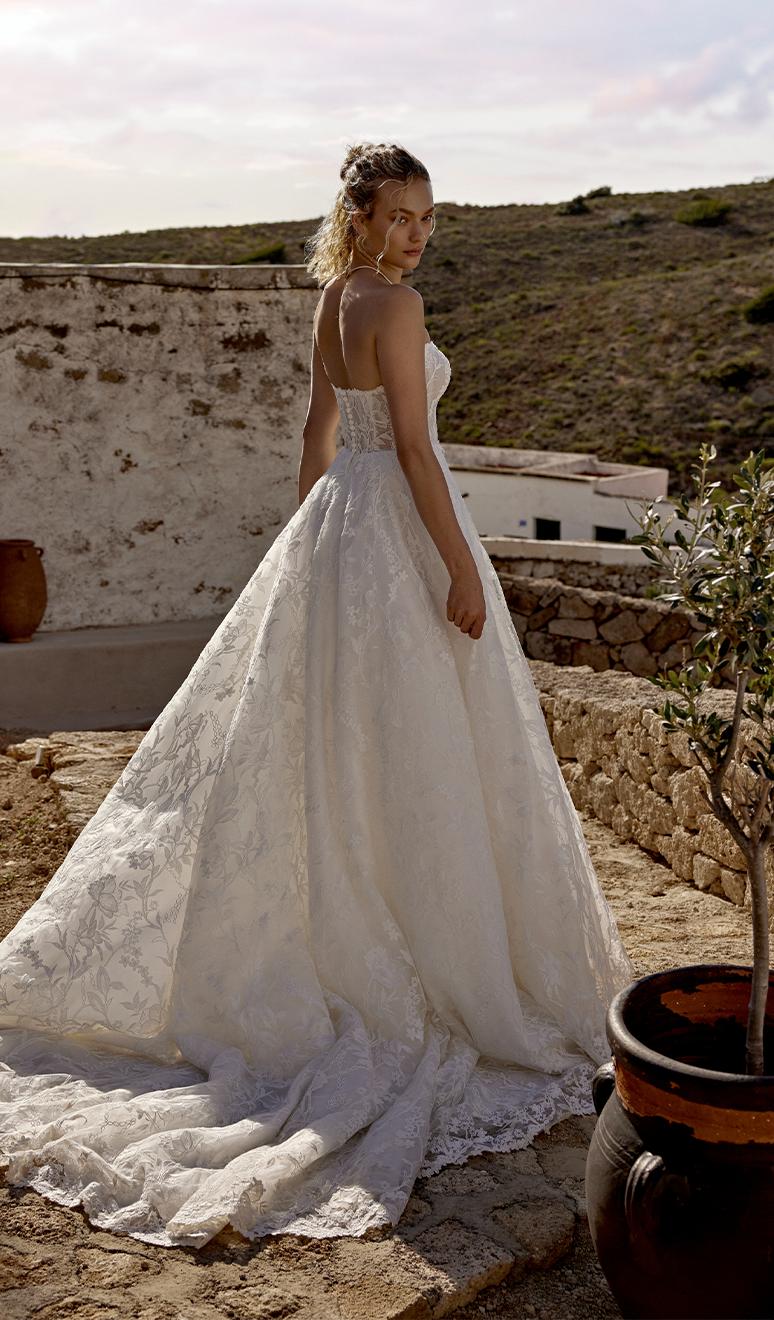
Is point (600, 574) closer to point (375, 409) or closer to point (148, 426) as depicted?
point (148, 426)

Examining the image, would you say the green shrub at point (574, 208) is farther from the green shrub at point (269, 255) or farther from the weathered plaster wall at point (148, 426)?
the weathered plaster wall at point (148, 426)

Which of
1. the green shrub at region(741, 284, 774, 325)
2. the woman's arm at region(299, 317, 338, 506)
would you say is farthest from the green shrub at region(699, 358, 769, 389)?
the woman's arm at region(299, 317, 338, 506)

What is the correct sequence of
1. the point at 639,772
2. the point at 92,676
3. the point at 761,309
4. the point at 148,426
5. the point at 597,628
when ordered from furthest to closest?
the point at 761,309 < the point at 597,628 < the point at 148,426 < the point at 92,676 < the point at 639,772

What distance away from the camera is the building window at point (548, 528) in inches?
958

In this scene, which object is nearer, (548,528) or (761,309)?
(548,528)

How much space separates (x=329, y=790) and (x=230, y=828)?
0.21 m

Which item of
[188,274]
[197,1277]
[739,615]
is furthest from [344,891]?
[188,274]

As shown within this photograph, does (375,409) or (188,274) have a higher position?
(188,274)

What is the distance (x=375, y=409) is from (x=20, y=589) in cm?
413

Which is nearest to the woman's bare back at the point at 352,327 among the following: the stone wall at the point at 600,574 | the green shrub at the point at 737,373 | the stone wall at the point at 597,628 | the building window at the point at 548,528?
the stone wall at the point at 597,628

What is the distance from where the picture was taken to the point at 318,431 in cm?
301

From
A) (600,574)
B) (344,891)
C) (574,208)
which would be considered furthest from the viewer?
(574,208)

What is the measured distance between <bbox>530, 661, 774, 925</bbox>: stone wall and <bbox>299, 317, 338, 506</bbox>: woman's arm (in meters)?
1.52

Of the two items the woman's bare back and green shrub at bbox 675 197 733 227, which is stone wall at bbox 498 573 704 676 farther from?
green shrub at bbox 675 197 733 227
